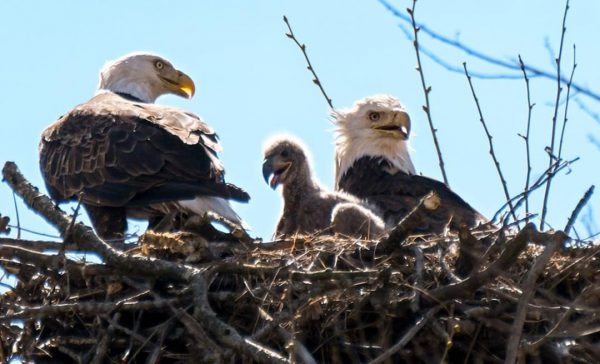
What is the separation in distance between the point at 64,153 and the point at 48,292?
204 centimetres

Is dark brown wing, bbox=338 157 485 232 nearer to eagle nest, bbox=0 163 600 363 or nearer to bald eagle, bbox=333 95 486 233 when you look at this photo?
bald eagle, bbox=333 95 486 233

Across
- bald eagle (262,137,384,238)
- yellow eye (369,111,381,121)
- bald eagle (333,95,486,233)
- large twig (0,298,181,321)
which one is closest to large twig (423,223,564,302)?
large twig (0,298,181,321)

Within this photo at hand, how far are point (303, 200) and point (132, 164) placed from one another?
110cm

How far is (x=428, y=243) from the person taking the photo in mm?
6539

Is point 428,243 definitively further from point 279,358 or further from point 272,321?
point 279,358

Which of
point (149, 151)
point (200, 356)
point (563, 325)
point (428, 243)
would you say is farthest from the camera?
point (149, 151)

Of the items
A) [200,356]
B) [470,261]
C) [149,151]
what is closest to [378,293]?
[470,261]

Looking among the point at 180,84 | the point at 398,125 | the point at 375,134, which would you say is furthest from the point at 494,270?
the point at 180,84

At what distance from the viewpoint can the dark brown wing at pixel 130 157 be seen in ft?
25.9

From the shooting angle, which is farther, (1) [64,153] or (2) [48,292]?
(1) [64,153]

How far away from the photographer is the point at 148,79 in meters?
10.3

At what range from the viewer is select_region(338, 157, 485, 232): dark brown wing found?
8094mm

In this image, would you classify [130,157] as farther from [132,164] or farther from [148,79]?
[148,79]

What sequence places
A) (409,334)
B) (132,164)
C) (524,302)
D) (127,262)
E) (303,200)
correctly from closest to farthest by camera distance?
(524,302) → (409,334) → (127,262) → (132,164) → (303,200)
